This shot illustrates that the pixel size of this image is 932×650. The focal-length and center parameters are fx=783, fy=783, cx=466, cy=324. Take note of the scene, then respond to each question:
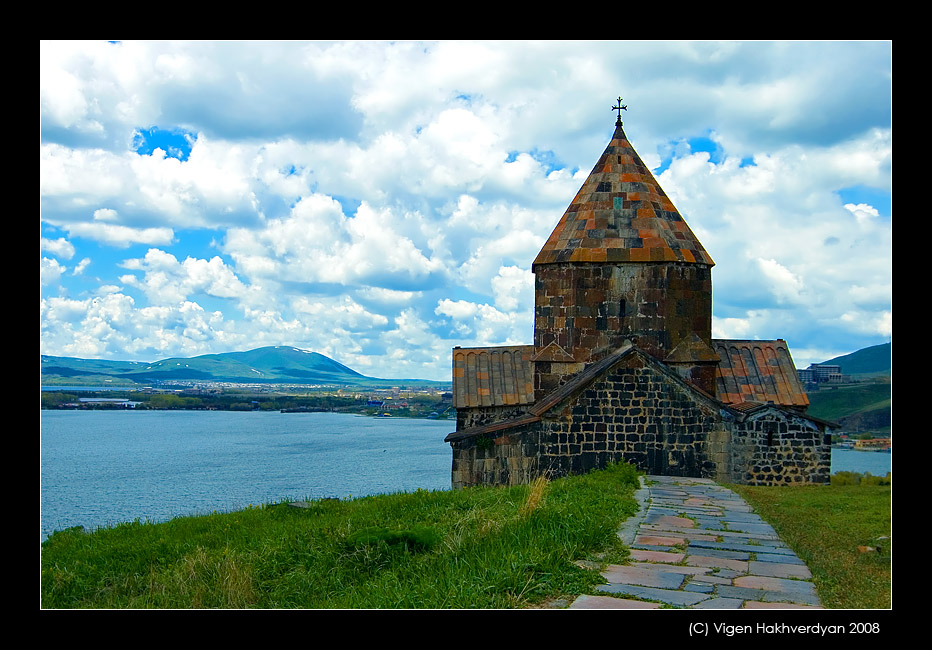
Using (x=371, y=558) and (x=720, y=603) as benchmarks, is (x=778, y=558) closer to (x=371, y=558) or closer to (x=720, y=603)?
(x=720, y=603)

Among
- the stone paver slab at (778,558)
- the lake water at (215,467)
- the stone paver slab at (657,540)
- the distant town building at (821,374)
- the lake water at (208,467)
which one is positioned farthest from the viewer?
the lake water at (208,467)

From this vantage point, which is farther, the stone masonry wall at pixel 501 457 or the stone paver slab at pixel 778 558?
the stone masonry wall at pixel 501 457

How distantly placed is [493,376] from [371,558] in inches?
389

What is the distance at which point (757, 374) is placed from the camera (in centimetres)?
1608

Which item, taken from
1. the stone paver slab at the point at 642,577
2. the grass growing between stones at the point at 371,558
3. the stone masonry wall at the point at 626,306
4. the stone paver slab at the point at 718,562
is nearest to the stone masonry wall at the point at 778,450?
the stone masonry wall at the point at 626,306

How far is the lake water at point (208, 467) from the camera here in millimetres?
20438

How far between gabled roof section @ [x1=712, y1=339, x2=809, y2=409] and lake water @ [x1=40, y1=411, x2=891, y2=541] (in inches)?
77.3

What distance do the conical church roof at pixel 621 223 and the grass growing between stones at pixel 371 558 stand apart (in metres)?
5.89

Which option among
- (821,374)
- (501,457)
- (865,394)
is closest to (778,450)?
(821,374)

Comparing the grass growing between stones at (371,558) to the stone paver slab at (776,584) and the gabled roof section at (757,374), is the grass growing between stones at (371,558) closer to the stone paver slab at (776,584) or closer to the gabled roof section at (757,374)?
the stone paver slab at (776,584)
